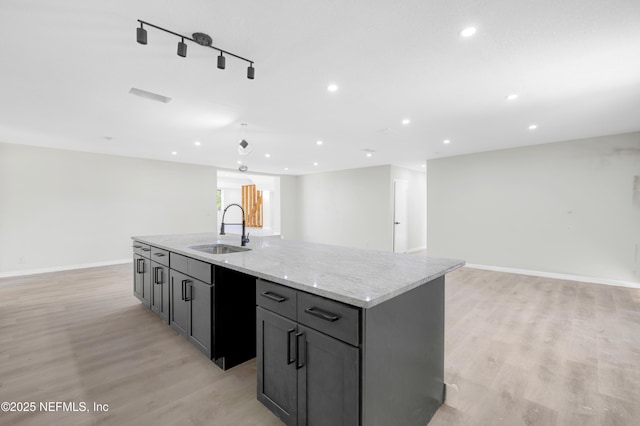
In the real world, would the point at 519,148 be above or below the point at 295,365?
above

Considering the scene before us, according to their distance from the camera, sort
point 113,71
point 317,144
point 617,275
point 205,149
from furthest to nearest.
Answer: point 205,149
point 317,144
point 617,275
point 113,71

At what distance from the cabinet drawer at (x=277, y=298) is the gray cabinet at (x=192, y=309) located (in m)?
0.67

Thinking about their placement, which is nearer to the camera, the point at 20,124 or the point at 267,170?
the point at 20,124

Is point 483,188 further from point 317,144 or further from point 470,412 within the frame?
point 470,412

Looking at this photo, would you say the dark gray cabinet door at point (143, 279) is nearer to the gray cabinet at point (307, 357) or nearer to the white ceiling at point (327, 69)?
the white ceiling at point (327, 69)

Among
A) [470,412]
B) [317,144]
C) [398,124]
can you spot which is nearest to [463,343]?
[470,412]

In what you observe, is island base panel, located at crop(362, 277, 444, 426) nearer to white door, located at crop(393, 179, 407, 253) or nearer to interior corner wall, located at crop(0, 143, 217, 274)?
white door, located at crop(393, 179, 407, 253)

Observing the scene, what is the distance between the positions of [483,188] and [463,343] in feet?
14.3

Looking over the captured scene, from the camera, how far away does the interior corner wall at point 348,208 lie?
25.3ft

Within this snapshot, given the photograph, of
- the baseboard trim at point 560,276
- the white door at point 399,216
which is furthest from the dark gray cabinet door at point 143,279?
the baseboard trim at point 560,276

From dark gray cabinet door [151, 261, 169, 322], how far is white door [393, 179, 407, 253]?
5936 mm

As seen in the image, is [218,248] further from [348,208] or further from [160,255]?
[348,208]

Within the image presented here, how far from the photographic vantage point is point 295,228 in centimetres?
1039

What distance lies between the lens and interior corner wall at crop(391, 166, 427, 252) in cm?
831
